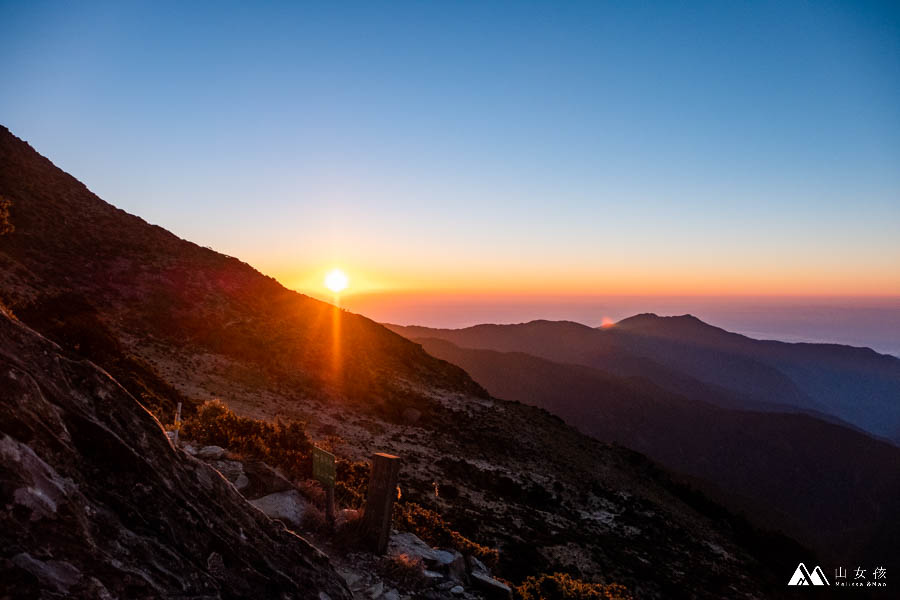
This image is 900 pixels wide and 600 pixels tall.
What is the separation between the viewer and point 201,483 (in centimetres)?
579

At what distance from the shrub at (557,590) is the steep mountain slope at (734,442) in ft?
223

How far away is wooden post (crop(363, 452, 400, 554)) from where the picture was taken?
363 inches

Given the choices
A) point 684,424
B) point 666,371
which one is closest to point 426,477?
point 684,424

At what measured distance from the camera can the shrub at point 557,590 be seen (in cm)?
1316

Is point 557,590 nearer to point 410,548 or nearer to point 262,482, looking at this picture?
point 410,548

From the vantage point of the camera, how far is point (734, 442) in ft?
301

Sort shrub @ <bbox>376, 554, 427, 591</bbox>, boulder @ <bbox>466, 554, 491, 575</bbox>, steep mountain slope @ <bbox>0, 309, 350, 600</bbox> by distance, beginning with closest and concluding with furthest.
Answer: steep mountain slope @ <bbox>0, 309, 350, 600</bbox>, shrub @ <bbox>376, 554, 427, 591</bbox>, boulder @ <bbox>466, 554, 491, 575</bbox>

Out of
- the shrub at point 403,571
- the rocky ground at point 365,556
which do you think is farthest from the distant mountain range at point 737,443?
the shrub at point 403,571

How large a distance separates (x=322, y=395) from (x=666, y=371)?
142626mm

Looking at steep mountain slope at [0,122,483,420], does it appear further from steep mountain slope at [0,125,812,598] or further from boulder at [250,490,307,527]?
boulder at [250,490,307,527]

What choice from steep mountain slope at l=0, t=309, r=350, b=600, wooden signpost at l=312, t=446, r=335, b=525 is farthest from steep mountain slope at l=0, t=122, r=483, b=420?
steep mountain slope at l=0, t=309, r=350, b=600

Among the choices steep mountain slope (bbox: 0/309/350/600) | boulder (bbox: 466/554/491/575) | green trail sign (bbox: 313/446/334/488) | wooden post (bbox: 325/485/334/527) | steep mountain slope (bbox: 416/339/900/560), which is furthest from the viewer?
steep mountain slope (bbox: 416/339/900/560)

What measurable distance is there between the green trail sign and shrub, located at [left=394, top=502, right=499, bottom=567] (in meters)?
2.92

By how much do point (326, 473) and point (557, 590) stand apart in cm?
914
